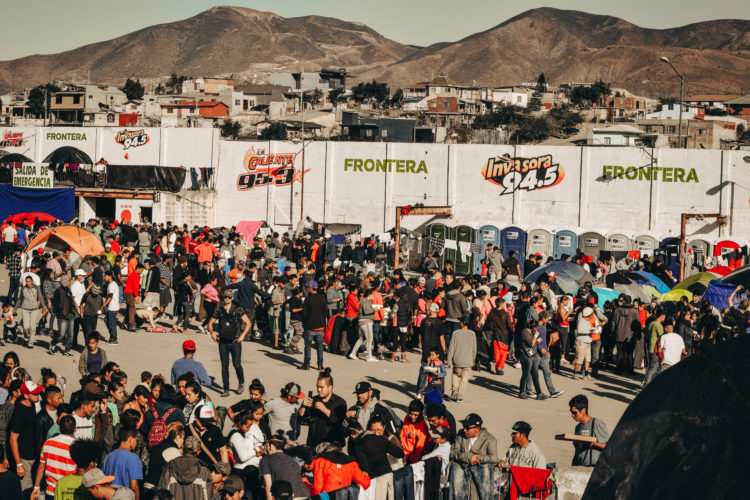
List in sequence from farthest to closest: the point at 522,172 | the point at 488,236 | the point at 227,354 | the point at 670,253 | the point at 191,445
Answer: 1. the point at 522,172
2. the point at 488,236
3. the point at 670,253
4. the point at 227,354
5. the point at 191,445

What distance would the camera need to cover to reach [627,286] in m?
21.1

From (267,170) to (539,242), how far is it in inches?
542

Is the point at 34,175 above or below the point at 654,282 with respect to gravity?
above

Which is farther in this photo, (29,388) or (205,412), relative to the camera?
(29,388)

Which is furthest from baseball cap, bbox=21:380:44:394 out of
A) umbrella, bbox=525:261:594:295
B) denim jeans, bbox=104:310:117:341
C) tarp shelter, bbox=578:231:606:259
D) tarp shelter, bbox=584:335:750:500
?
tarp shelter, bbox=578:231:606:259

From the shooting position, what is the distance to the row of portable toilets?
27812 millimetres

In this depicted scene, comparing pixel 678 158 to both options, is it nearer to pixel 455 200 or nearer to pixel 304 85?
pixel 455 200

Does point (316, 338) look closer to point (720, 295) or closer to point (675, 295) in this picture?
point (675, 295)

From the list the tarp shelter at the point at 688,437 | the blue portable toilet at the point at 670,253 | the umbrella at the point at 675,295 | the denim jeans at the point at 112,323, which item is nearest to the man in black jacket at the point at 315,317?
the denim jeans at the point at 112,323

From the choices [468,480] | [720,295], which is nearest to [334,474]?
[468,480]

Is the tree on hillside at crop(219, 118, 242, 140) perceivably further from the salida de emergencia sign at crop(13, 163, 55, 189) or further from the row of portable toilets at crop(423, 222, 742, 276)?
the row of portable toilets at crop(423, 222, 742, 276)

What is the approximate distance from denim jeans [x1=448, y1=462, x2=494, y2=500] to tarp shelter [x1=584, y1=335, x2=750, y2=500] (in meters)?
4.26

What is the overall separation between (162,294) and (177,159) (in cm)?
2260

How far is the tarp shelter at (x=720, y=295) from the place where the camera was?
1862 cm
